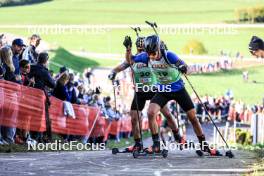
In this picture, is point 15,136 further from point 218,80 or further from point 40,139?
point 218,80

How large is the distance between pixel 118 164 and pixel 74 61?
2555 inches

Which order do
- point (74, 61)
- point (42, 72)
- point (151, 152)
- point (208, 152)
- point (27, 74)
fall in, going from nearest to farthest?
point (151, 152), point (208, 152), point (42, 72), point (27, 74), point (74, 61)

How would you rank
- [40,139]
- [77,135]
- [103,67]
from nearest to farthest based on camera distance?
[40,139] → [77,135] → [103,67]

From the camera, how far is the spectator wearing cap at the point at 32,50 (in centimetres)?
2064

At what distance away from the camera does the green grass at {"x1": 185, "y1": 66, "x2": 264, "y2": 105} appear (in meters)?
74.5

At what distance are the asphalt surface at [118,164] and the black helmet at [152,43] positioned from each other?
1.91 m

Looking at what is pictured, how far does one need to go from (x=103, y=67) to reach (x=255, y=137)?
48297 millimetres

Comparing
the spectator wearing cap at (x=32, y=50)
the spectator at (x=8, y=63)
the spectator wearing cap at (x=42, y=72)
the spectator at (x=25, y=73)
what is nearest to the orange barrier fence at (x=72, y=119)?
the spectator wearing cap at (x=32, y=50)

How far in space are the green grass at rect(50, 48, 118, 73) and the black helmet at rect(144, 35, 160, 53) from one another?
47671 mm

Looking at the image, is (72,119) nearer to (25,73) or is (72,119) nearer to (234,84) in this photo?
(25,73)

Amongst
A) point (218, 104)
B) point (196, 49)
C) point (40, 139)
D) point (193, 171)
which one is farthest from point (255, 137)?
point (196, 49)

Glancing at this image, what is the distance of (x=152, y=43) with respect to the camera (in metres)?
16.0

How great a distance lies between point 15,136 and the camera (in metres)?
19.1

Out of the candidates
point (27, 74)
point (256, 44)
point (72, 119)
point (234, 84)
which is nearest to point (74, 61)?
point (234, 84)
